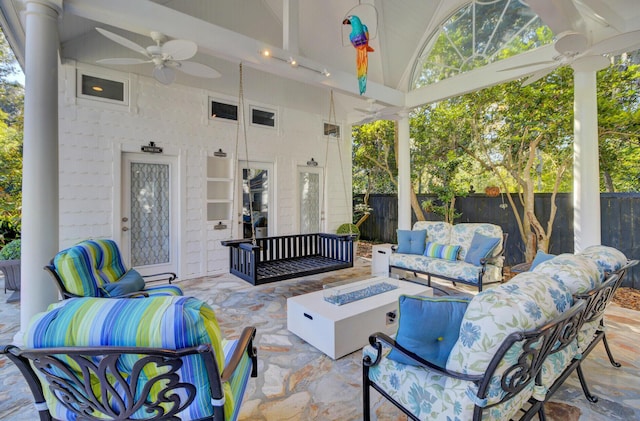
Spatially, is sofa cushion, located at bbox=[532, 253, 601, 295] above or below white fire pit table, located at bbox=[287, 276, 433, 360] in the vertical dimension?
above

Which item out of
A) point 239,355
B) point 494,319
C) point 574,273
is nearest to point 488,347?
point 494,319

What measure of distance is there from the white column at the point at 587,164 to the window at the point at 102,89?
20.8 feet

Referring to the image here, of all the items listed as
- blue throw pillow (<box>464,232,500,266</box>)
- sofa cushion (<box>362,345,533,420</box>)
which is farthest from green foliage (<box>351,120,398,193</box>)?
sofa cushion (<box>362,345,533,420</box>)

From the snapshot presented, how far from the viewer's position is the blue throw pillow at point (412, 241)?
15.4ft

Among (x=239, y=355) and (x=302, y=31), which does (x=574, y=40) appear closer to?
(x=239, y=355)

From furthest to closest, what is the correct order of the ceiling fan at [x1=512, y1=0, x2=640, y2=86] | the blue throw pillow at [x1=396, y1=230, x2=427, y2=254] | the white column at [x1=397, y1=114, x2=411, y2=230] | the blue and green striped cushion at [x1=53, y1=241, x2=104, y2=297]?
the white column at [x1=397, y1=114, x2=411, y2=230] < the blue throw pillow at [x1=396, y1=230, x2=427, y2=254] < the ceiling fan at [x1=512, y1=0, x2=640, y2=86] < the blue and green striped cushion at [x1=53, y1=241, x2=104, y2=297]

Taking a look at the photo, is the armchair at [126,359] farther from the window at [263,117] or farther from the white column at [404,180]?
the white column at [404,180]

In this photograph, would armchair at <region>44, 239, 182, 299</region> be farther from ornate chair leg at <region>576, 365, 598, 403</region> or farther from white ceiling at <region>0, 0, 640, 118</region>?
ornate chair leg at <region>576, 365, 598, 403</region>

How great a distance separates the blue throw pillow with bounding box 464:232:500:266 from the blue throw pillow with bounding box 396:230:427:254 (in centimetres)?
71

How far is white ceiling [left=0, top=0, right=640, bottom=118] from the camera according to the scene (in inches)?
128

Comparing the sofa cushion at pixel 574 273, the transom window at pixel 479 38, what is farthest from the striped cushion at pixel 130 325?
the transom window at pixel 479 38

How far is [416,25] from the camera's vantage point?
5.45 m

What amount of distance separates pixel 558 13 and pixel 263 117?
4.56 metres

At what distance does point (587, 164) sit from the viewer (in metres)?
3.92
